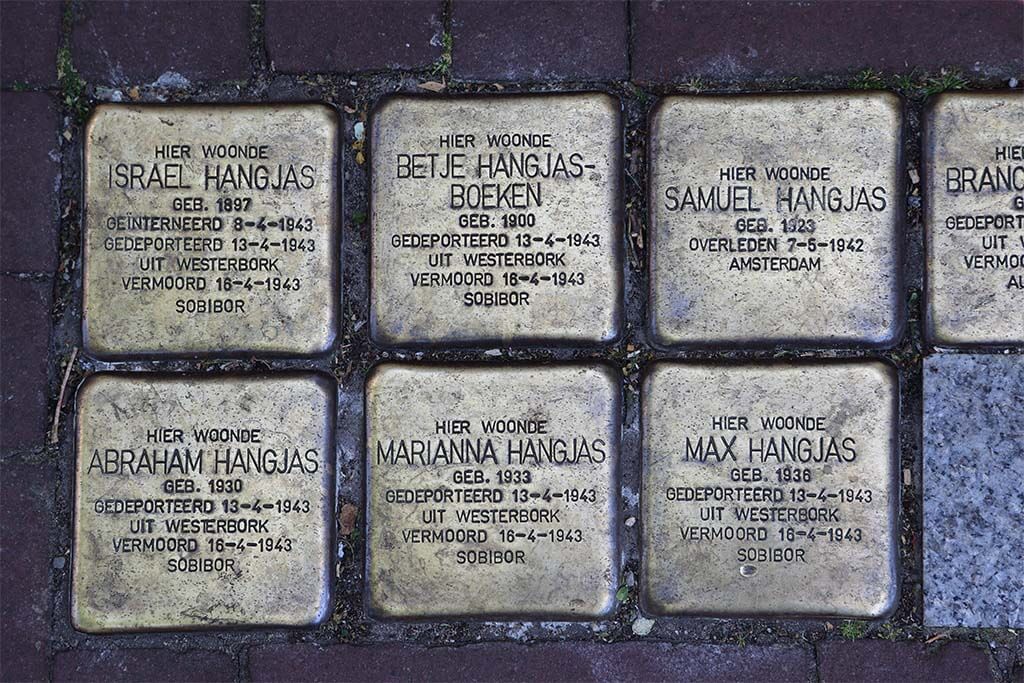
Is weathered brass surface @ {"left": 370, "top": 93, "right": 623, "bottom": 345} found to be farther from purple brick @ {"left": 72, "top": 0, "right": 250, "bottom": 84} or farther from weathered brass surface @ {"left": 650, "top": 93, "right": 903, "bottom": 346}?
purple brick @ {"left": 72, "top": 0, "right": 250, "bottom": 84}

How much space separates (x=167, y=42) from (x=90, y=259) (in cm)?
43

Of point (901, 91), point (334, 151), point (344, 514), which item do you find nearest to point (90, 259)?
point (334, 151)

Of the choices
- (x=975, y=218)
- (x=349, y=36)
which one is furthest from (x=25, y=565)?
(x=975, y=218)

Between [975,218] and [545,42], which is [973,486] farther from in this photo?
[545,42]

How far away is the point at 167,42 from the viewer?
1549 mm

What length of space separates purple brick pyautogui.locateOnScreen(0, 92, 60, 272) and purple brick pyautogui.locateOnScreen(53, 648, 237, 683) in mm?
734

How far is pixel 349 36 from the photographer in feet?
5.07

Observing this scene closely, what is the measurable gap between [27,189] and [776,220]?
1396 mm

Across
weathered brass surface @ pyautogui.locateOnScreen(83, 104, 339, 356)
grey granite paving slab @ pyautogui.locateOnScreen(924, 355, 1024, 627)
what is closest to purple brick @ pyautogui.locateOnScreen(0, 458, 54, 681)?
weathered brass surface @ pyautogui.locateOnScreen(83, 104, 339, 356)

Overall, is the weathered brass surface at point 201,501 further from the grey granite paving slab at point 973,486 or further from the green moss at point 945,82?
the green moss at point 945,82

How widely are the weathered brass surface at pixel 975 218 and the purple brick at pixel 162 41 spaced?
1.30 metres

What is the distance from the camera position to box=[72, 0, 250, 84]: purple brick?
155cm

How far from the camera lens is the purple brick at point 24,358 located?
154cm

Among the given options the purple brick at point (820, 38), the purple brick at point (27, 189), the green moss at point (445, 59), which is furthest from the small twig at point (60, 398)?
the purple brick at point (820, 38)
